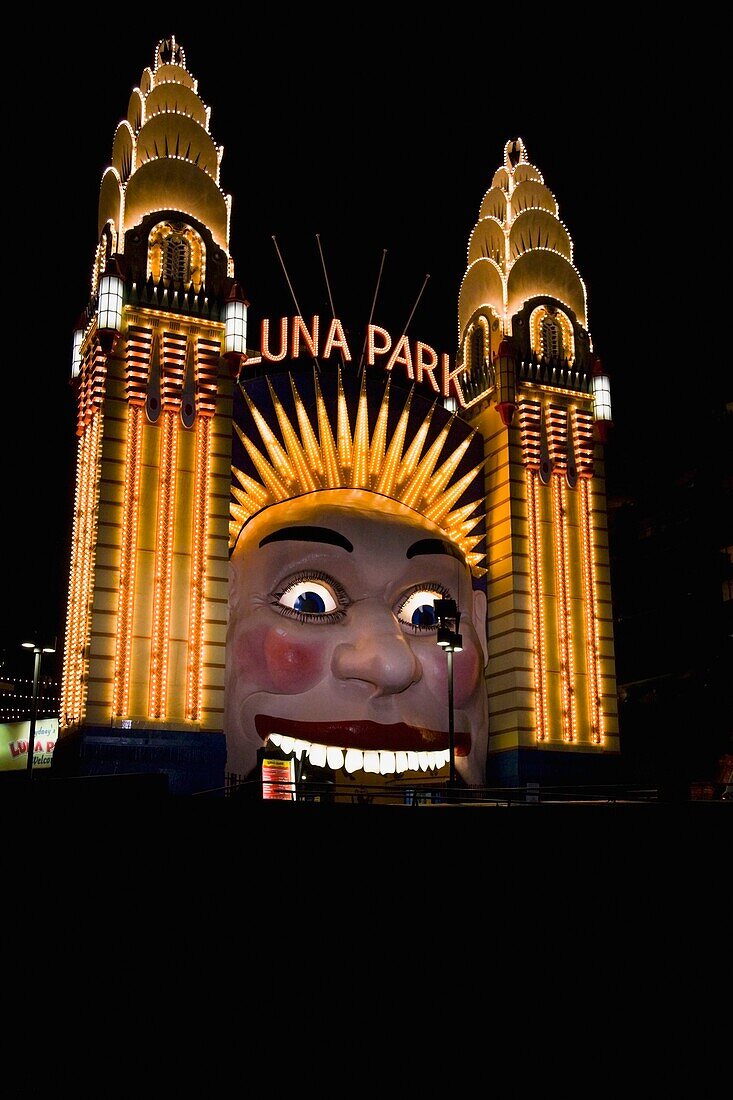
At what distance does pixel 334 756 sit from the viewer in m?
30.2

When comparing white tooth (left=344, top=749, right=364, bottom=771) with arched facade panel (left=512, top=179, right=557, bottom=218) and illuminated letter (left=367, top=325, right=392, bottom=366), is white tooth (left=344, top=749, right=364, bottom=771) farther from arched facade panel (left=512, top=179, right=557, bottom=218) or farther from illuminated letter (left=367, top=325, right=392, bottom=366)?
arched facade panel (left=512, top=179, right=557, bottom=218)

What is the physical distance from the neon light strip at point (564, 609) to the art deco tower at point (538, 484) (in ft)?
0.13

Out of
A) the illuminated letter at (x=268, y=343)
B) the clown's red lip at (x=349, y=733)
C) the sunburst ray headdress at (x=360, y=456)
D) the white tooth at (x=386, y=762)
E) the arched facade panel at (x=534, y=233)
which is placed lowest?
the white tooth at (x=386, y=762)

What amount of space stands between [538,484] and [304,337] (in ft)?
26.6

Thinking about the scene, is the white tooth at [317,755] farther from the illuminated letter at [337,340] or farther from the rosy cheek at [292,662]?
the illuminated letter at [337,340]

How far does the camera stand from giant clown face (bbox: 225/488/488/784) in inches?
1171

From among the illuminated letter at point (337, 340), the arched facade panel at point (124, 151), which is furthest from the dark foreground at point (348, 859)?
the arched facade panel at point (124, 151)

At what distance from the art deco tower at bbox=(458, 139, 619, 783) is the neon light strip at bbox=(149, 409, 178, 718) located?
9851mm

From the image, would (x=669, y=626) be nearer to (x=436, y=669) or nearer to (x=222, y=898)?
(x=436, y=669)

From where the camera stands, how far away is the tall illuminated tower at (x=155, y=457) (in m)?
29.6

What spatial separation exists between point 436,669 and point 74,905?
50.3 feet

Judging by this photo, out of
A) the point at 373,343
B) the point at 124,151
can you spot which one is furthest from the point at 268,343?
the point at 124,151

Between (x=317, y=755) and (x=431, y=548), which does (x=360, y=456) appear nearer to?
(x=431, y=548)

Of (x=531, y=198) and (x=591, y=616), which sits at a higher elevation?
(x=531, y=198)
